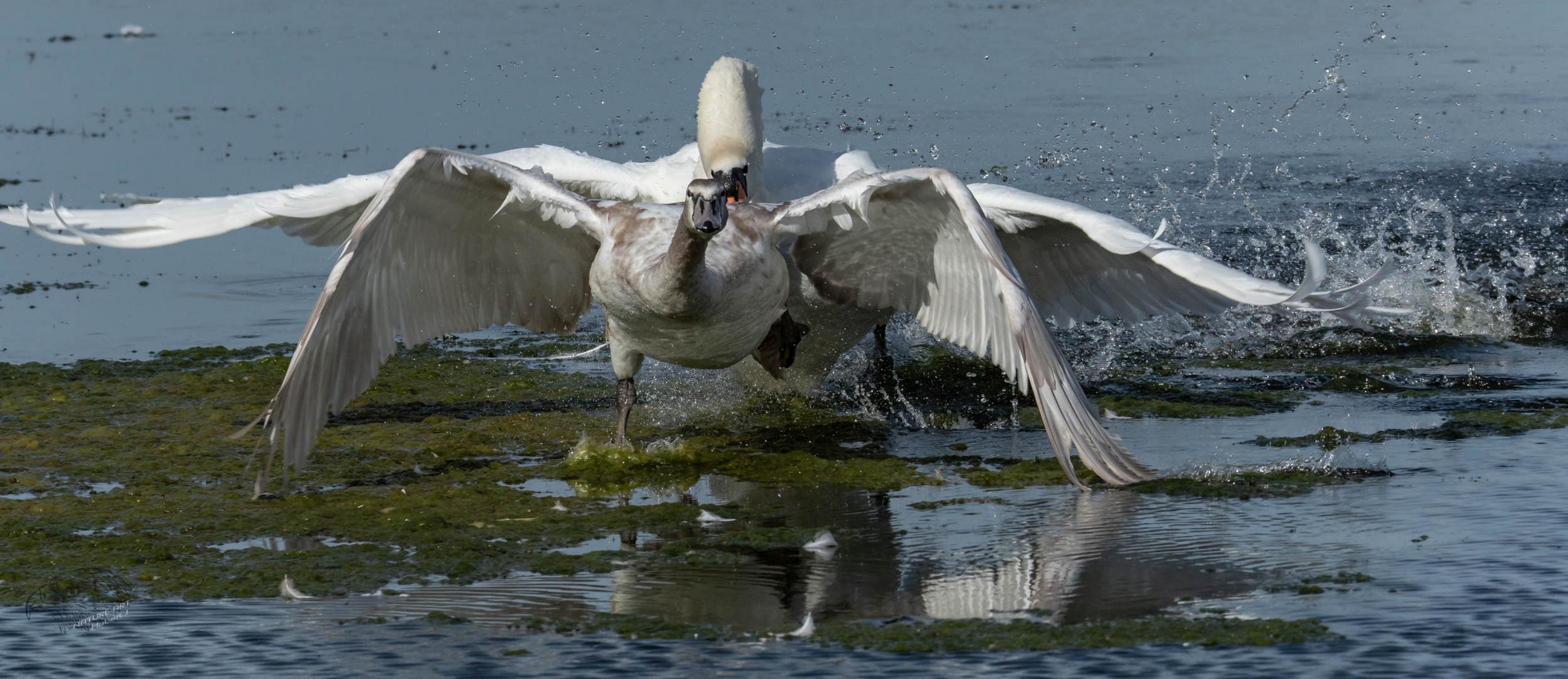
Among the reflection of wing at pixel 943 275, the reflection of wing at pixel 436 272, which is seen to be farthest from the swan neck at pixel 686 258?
the reflection of wing at pixel 436 272

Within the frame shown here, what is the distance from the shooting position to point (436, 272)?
7.91 m

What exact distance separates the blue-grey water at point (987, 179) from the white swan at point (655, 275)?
664 millimetres

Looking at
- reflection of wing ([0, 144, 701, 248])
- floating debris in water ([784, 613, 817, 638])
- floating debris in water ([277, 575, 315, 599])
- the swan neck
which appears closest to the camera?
floating debris in water ([784, 613, 817, 638])

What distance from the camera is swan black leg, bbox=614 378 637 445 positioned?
26.1 feet

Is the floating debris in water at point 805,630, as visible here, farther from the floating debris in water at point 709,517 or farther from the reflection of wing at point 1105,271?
the reflection of wing at point 1105,271

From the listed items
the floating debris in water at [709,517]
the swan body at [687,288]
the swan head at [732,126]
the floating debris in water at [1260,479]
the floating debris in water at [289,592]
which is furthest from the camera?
the swan head at [732,126]

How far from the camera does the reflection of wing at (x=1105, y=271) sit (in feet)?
24.5

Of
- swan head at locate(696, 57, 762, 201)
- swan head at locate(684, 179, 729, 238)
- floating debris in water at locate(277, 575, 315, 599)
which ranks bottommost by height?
floating debris in water at locate(277, 575, 315, 599)

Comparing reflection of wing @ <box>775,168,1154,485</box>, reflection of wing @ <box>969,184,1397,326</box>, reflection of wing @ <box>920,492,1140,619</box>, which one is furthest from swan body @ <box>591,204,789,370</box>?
reflection of wing @ <box>920,492,1140,619</box>

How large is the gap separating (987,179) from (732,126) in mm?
5774

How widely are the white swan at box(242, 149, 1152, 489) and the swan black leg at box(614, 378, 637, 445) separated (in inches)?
0.6

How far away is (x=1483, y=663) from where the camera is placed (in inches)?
186

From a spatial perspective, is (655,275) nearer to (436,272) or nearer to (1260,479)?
(436,272)

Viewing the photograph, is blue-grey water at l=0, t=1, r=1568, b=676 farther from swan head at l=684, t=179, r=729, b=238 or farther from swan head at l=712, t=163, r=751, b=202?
swan head at l=712, t=163, r=751, b=202
